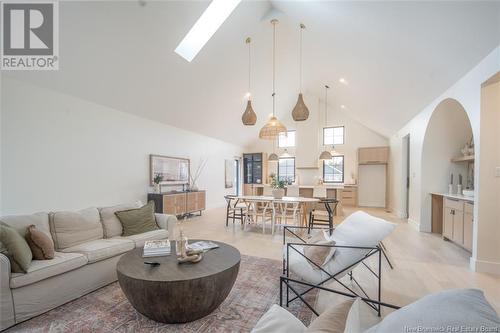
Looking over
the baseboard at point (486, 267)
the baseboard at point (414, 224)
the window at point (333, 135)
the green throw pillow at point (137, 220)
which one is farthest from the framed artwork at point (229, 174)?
the baseboard at point (486, 267)

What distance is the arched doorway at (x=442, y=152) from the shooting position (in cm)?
449

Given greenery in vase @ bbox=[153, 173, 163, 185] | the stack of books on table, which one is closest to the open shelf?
the stack of books on table

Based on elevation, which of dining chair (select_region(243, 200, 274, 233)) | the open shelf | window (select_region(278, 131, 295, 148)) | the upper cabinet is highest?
window (select_region(278, 131, 295, 148))

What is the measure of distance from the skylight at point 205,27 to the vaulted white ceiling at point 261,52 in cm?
12

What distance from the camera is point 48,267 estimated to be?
2055mm

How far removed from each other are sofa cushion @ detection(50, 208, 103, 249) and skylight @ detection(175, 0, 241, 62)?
316cm

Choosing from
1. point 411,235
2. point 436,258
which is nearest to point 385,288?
point 436,258

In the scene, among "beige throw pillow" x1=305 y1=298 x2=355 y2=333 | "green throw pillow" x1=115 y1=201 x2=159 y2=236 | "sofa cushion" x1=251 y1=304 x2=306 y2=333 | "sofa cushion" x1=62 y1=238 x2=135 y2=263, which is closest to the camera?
"beige throw pillow" x1=305 y1=298 x2=355 y2=333

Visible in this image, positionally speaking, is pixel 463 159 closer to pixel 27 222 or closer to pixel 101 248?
pixel 101 248

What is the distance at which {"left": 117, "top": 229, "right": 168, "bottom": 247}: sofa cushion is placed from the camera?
9.68 ft

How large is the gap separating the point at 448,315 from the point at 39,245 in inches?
119

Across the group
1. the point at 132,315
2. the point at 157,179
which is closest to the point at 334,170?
the point at 157,179

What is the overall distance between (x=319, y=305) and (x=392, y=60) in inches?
150

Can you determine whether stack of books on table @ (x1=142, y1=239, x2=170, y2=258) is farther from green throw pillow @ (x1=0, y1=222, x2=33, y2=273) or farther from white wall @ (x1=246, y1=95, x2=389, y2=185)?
white wall @ (x1=246, y1=95, x2=389, y2=185)
